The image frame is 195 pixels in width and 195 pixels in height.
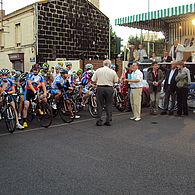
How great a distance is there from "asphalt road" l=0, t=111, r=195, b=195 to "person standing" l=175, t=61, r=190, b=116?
1638mm

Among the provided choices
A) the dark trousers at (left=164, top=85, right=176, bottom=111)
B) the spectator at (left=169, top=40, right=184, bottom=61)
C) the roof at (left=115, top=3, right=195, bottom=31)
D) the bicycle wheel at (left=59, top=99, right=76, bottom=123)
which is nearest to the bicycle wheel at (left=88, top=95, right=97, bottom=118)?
the bicycle wheel at (left=59, top=99, right=76, bottom=123)

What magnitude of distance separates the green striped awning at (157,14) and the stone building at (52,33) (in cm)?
724

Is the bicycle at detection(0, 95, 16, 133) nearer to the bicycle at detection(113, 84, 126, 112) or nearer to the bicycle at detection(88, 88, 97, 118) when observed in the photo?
the bicycle at detection(88, 88, 97, 118)

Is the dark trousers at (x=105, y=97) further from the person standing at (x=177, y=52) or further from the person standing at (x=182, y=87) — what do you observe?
the person standing at (x=177, y=52)

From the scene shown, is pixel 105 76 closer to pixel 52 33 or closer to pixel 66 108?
pixel 66 108

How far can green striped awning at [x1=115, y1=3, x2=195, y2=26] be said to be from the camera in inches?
629

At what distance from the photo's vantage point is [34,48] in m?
24.0

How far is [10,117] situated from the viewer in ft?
26.9

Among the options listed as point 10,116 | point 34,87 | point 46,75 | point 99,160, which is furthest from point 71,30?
point 99,160

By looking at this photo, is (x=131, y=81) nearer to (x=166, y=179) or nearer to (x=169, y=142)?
(x=169, y=142)

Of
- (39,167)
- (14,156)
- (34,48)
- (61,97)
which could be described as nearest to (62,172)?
(39,167)

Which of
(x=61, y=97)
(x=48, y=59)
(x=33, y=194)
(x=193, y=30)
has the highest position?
(x=193, y=30)

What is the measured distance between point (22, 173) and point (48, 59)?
2024cm

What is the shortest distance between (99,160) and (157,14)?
45.2 ft
